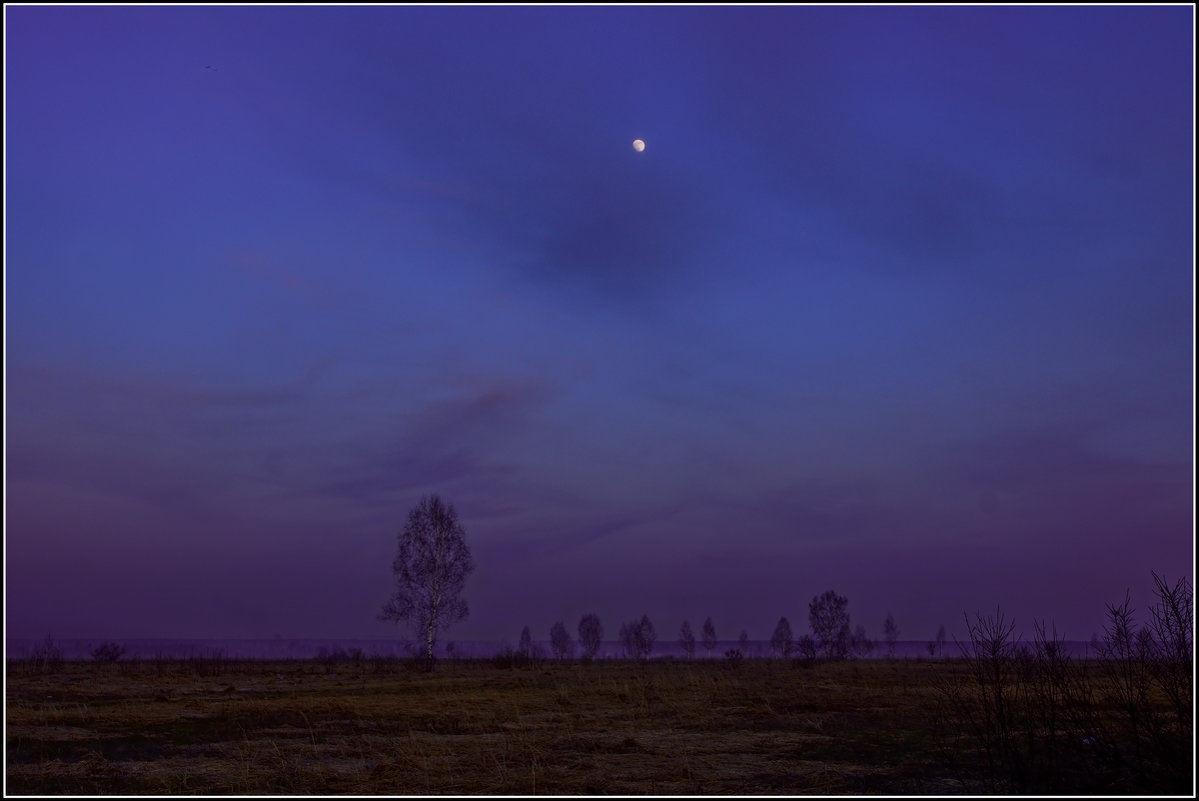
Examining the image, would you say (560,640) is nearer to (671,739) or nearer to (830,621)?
(830,621)

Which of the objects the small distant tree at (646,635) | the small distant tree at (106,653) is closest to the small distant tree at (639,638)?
the small distant tree at (646,635)

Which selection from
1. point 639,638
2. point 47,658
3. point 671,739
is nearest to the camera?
point 671,739

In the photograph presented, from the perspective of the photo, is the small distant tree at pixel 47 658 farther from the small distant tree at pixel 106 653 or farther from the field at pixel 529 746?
the field at pixel 529 746

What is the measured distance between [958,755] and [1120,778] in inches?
129

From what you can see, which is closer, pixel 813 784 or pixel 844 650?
pixel 813 784

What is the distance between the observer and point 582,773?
566 inches

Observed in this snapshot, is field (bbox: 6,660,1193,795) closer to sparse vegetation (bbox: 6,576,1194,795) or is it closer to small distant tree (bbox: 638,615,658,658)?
sparse vegetation (bbox: 6,576,1194,795)

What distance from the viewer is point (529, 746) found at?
17.2m

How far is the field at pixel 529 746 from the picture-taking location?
13320 millimetres

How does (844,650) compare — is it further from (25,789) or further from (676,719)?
(25,789)

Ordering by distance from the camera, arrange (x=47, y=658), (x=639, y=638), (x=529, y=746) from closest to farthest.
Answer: (x=529, y=746) → (x=47, y=658) → (x=639, y=638)

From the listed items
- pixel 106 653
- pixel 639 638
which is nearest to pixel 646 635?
pixel 639 638

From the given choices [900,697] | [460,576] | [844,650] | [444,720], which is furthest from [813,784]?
[844,650]

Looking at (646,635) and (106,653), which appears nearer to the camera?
(106,653)
